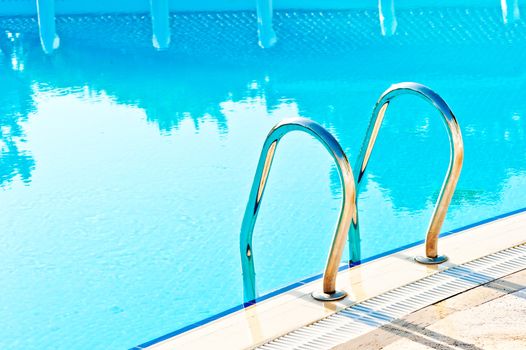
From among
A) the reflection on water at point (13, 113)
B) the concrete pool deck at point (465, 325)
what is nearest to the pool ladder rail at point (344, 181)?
the concrete pool deck at point (465, 325)

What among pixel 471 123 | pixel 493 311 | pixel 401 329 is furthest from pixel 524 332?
pixel 471 123

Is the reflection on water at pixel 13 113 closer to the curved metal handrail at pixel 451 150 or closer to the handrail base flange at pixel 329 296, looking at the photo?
the curved metal handrail at pixel 451 150

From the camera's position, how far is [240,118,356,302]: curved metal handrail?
3145mm

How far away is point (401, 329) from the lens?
311 cm

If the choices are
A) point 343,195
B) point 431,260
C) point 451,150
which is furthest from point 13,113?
point 343,195

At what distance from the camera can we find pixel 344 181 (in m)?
3.16

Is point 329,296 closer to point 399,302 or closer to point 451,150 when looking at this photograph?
point 399,302

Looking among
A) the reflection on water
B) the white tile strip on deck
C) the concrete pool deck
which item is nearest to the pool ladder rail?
the white tile strip on deck

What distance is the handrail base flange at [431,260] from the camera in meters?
3.73

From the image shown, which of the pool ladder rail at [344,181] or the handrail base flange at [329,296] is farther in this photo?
the handrail base flange at [329,296]

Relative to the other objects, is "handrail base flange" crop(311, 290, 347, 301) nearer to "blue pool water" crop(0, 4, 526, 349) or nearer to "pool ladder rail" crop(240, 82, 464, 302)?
"pool ladder rail" crop(240, 82, 464, 302)

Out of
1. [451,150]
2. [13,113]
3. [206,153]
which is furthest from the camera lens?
[13,113]

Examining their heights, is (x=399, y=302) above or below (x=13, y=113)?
below

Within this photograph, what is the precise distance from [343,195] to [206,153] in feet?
15.8
